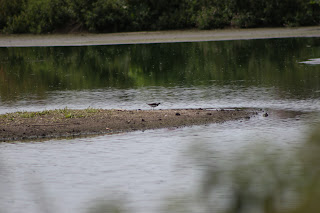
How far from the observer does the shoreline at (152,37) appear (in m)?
44.4

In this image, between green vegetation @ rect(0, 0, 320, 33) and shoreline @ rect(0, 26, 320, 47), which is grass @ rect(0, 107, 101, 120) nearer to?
shoreline @ rect(0, 26, 320, 47)

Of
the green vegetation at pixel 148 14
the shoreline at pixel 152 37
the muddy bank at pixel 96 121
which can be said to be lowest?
the shoreline at pixel 152 37

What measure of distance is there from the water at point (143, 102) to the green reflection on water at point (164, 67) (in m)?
0.05

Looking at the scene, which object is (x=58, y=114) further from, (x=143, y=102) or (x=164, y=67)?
(x=164, y=67)

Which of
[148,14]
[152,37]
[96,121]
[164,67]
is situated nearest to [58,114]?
[96,121]

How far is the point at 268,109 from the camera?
1588 centimetres

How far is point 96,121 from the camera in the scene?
14.3 meters

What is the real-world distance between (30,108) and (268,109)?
264 inches

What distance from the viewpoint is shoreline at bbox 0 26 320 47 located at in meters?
44.4

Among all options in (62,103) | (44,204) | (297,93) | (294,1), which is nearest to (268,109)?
(297,93)

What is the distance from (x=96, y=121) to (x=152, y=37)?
33033 mm

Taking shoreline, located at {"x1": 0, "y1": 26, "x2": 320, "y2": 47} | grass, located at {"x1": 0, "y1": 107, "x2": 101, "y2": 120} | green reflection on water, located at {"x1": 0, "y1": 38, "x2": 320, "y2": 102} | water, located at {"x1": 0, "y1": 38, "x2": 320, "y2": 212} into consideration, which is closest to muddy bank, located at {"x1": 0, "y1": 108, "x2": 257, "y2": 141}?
grass, located at {"x1": 0, "y1": 107, "x2": 101, "y2": 120}

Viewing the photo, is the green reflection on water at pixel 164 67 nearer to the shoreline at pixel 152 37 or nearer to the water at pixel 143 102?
the water at pixel 143 102

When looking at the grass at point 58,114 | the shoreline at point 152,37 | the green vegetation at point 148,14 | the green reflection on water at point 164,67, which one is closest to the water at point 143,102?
the green reflection on water at point 164,67
